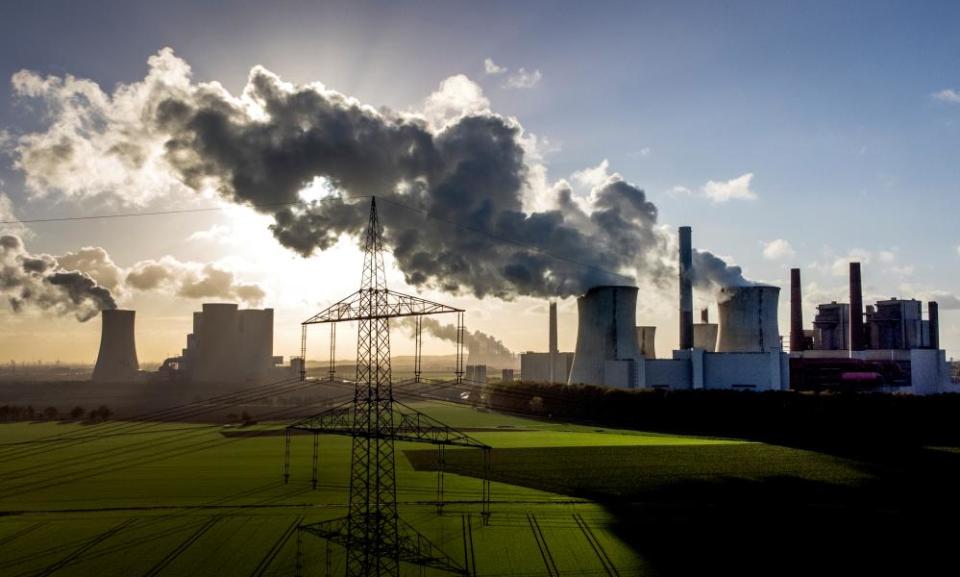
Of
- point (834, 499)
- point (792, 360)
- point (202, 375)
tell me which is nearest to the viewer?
point (834, 499)

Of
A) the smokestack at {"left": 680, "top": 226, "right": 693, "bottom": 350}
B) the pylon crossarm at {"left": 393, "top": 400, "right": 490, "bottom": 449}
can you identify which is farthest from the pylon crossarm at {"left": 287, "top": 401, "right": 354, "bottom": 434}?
the smokestack at {"left": 680, "top": 226, "right": 693, "bottom": 350}

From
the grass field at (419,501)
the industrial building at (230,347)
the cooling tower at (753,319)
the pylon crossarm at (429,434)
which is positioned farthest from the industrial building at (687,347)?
the industrial building at (230,347)

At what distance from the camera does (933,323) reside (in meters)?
56.8

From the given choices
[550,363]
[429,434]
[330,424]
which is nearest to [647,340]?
[550,363]

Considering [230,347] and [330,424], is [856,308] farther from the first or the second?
[230,347]

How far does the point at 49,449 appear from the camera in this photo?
123 ft

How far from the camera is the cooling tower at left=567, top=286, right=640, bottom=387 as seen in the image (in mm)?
45219

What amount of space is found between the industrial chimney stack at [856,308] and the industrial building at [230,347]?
65.1 m

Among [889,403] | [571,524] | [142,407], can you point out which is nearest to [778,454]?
[889,403]

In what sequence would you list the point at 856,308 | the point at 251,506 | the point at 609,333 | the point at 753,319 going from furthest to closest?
the point at 856,308, the point at 753,319, the point at 609,333, the point at 251,506

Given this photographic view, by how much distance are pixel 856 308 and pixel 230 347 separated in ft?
225

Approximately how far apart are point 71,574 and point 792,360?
46.9 m

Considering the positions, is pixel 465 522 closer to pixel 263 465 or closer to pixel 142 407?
pixel 263 465

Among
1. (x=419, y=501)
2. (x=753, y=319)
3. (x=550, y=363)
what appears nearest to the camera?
(x=419, y=501)
